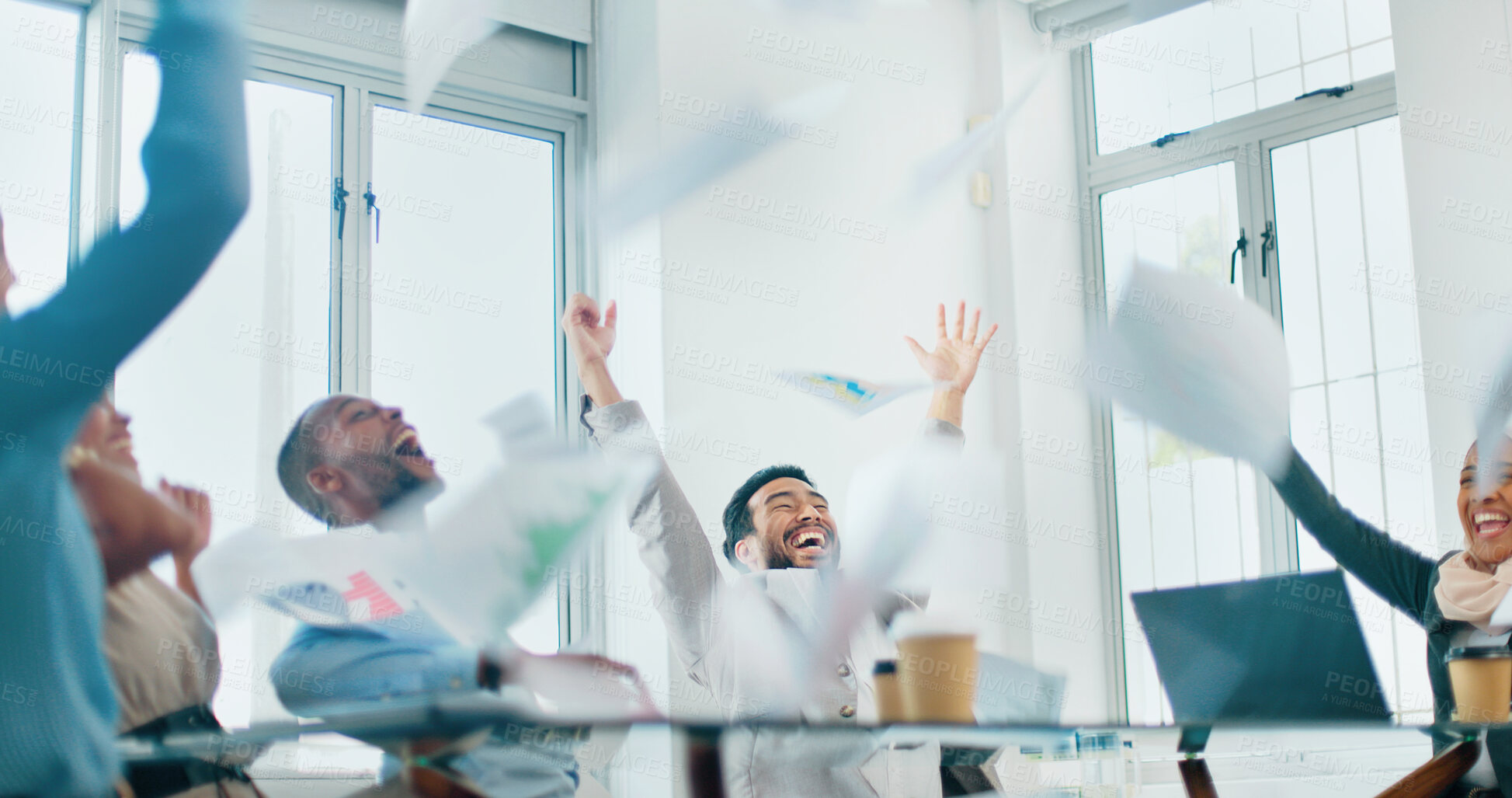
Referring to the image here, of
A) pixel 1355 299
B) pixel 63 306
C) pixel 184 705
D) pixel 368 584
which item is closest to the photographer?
pixel 63 306

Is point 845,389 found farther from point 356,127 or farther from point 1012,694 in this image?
point 356,127

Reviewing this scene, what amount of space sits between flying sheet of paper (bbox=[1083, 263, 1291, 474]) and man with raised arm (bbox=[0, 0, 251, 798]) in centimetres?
206

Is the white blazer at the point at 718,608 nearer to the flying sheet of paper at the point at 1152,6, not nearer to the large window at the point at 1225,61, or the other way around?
the flying sheet of paper at the point at 1152,6

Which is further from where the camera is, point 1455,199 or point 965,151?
point 965,151

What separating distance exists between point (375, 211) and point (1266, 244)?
246 centimetres

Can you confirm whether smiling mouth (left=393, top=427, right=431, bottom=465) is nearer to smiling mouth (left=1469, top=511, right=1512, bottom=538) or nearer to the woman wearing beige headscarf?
the woman wearing beige headscarf

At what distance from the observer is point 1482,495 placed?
205 cm

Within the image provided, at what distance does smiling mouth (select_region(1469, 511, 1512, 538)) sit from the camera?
2027mm

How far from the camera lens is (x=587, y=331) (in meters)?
2.09

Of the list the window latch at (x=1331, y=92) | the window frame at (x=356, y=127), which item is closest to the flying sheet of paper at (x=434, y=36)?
the window frame at (x=356, y=127)

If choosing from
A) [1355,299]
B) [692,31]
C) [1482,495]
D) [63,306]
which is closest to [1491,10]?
[1355,299]

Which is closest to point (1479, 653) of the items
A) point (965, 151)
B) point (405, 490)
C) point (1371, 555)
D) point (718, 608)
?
point (1371, 555)

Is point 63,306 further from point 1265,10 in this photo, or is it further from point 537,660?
point 1265,10

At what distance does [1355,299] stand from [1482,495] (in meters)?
1.69
